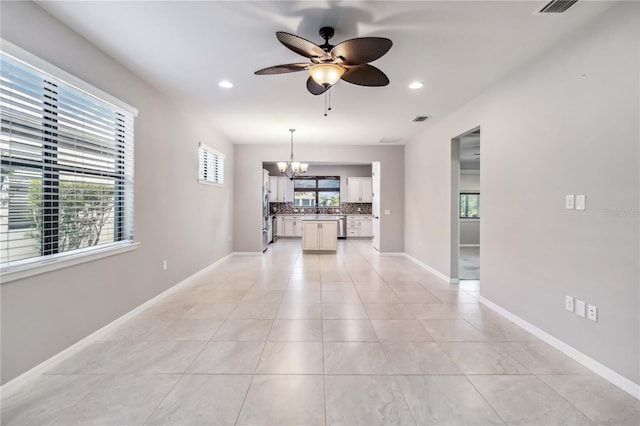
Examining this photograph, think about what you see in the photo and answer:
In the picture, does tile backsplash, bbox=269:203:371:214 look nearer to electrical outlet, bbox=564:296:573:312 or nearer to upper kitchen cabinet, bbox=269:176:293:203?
upper kitchen cabinet, bbox=269:176:293:203

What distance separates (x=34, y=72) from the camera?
1960 millimetres

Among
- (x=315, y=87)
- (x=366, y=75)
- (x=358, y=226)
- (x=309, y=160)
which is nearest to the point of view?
(x=366, y=75)

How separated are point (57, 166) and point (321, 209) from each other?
26.7ft

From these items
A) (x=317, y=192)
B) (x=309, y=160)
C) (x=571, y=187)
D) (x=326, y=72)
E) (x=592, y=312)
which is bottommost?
(x=592, y=312)

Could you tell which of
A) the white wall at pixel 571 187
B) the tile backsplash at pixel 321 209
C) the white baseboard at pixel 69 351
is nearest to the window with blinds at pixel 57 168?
the white baseboard at pixel 69 351

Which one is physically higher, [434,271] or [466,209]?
[466,209]

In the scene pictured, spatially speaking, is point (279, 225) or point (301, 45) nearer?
point (301, 45)

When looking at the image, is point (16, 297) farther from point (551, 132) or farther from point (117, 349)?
point (551, 132)

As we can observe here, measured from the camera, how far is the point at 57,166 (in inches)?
84.7

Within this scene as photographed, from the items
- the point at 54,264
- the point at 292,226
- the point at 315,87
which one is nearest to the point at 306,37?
the point at 315,87

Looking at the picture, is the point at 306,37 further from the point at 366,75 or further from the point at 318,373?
the point at 318,373

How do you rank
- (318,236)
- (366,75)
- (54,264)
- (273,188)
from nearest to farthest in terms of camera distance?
(54,264) < (366,75) < (318,236) < (273,188)

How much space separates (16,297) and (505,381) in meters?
3.28

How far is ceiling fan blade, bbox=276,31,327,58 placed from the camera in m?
1.82
